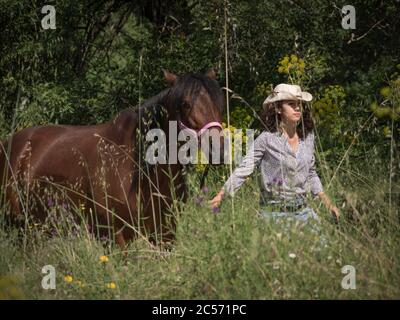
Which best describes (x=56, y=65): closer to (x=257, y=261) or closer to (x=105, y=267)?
(x=105, y=267)

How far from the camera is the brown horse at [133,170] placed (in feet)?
17.5

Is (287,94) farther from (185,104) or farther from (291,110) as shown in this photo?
(185,104)

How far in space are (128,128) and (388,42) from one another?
492 centimetres

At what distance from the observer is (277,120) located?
215 inches

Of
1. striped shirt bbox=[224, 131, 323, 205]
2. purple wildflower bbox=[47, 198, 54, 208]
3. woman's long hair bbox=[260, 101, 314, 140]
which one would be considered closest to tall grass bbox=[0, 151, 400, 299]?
striped shirt bbox=[224, 131, 323, 205]

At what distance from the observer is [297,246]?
4195 millimetres

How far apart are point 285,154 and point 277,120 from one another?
293 millimetres

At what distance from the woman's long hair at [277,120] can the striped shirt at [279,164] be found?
0.07 m

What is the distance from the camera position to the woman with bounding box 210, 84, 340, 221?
516 cm

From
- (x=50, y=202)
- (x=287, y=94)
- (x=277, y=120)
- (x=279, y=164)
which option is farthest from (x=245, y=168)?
(x=50, y=202)

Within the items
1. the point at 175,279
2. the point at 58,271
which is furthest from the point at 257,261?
the point at 58,271

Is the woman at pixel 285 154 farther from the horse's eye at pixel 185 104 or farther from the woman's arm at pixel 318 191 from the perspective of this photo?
the horse's eye at pixel 185 104

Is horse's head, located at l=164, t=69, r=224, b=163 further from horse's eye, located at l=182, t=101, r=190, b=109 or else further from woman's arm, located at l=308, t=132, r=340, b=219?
woman's arm, located at l=308, t=132, r=340, b=219

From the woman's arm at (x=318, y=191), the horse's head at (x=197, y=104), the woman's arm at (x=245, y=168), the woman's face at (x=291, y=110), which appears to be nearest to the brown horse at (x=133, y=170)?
the horse's head at (x=197, y=104)
